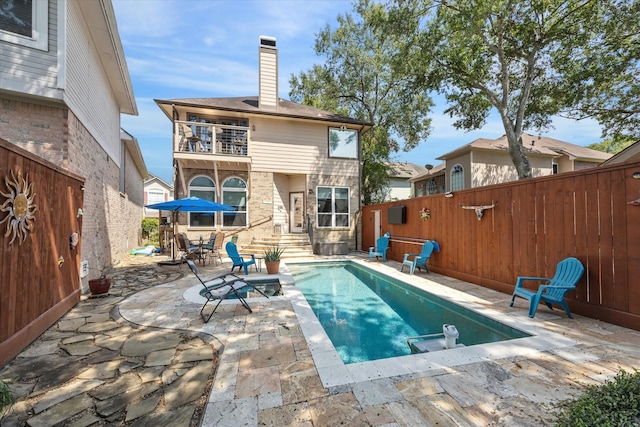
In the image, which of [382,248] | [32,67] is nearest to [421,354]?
[382,248]

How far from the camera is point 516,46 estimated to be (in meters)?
11.8

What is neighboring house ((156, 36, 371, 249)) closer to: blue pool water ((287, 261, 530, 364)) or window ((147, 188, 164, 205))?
blue pool water ((287, 261, 530, 364))

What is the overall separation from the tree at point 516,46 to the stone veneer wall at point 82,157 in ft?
40.2

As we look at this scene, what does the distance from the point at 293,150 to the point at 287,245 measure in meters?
4.59

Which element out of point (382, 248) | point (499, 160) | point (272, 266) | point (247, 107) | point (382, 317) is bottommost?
point (382, 317)

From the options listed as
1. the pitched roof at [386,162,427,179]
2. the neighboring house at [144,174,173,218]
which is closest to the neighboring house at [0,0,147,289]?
the pitched roof at [386,162,427,179]

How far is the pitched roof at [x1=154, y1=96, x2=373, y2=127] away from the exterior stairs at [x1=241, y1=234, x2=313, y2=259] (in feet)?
18.4

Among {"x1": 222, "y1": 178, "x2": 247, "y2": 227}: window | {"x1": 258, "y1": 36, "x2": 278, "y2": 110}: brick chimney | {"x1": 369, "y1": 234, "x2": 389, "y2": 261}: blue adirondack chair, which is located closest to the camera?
{"x1": 369, "y1": 234, "x2": 389, "y2": 261}: blue adirondack chair

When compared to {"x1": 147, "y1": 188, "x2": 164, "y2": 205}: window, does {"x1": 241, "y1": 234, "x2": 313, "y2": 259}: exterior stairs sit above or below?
below

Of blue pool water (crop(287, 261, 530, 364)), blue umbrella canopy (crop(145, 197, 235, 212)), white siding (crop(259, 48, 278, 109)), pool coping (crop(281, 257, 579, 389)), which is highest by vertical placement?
white siding (crop(259, 48, 278, 109))

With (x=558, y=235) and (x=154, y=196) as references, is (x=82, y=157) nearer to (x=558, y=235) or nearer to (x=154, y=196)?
(x=558, y=235)

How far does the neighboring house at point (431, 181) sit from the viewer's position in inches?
766

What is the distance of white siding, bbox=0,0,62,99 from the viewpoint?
4.82m

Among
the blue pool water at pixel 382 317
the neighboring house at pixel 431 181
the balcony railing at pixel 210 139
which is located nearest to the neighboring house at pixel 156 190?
the balcony railing at pixel 210 139
